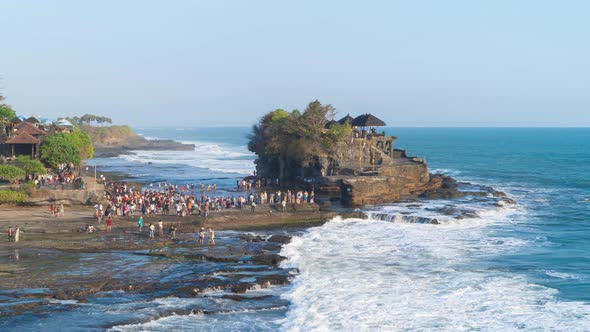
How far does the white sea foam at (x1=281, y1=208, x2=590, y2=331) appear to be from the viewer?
793 inches

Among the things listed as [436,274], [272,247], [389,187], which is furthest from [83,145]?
[436,274]

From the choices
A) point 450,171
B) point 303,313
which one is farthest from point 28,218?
point 450,171

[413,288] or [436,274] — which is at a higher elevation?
[436,274]

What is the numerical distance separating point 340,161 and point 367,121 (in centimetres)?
566

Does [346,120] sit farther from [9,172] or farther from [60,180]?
[9,172]

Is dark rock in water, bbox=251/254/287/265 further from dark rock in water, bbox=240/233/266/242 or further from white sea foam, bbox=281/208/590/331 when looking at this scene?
dark rock in water, bbox=240/233/266/242

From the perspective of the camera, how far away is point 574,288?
23.8m

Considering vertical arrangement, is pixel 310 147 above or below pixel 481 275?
above

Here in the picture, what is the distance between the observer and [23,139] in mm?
46531

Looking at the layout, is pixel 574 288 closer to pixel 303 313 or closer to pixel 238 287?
pixel 303 313

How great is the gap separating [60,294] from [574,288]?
19699 millimetres

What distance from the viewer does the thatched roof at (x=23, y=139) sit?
46.3 m

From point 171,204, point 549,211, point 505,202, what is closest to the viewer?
point 171,204

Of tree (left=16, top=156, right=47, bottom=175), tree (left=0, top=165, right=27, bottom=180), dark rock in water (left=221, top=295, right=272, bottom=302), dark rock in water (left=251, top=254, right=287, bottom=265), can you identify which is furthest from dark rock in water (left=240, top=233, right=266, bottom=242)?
tree (left=16, top=156, right=47, bottom=175)
